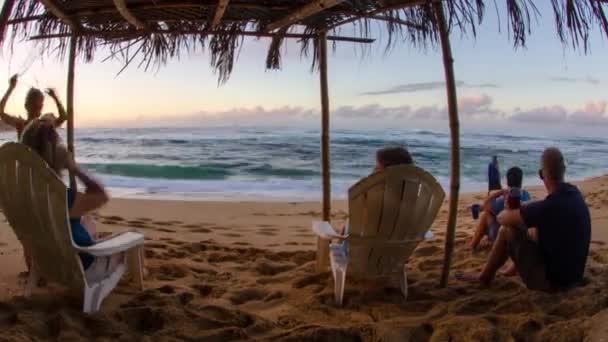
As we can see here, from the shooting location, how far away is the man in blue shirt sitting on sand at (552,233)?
9.61 ft

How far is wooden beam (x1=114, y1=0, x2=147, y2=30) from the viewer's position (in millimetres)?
3297

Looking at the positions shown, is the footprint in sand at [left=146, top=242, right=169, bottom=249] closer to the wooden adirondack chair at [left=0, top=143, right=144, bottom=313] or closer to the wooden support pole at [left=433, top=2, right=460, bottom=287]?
the wooden adirondack chair at [left=0, top=143, right=144, bottom=313]

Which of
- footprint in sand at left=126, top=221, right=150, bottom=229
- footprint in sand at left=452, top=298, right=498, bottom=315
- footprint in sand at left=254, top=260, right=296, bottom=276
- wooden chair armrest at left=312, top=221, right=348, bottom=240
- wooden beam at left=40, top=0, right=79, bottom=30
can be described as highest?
wooden beam at left=40, top=0, right=79, bottom=30

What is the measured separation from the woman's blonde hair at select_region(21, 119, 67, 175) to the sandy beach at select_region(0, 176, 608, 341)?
0.73 metres

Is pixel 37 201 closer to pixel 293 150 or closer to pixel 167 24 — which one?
pixel 167 24

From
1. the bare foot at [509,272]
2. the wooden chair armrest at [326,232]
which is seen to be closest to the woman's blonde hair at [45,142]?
the wooden chair armrest at [326,232]

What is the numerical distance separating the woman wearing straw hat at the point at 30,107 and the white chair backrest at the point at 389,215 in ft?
6.43

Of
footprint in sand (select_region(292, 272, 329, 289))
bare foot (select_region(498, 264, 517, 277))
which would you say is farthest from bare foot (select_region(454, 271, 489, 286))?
footprint in sand (select_region(292, 272, 329, 289))

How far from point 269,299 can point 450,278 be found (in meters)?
1.26

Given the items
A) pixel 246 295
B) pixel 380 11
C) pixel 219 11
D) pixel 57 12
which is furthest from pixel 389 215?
pixel 57 12

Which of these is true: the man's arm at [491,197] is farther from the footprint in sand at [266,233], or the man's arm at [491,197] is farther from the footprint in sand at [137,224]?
the footprint in sand at [137,224]

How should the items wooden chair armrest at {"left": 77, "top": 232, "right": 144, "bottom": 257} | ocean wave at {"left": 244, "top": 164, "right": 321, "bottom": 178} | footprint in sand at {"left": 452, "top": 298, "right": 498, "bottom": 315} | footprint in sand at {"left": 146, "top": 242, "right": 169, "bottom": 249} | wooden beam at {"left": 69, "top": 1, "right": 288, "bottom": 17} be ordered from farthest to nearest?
1. ocean wave at {"left": 244, "top": 164, "right": 321, "bottom": 178}
2. footprint in sand at {"left": 146, "top": 242, "right": 169, "bottom": 249}
3. wooden beam at {"left": 69, "top": 1, "right": 288, "bottom": 17}
4. footprint in sand at {"left": 452, "top": 298, "right": 498, "bottom": 315}
5. wooden chair armrest at {"left": 77, "top": 232, "right": 144, "bottom": 257}

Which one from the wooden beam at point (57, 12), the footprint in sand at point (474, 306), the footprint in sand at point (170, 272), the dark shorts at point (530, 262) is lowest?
the footprint in sand at point (170, 272)

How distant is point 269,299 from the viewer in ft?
10.6
